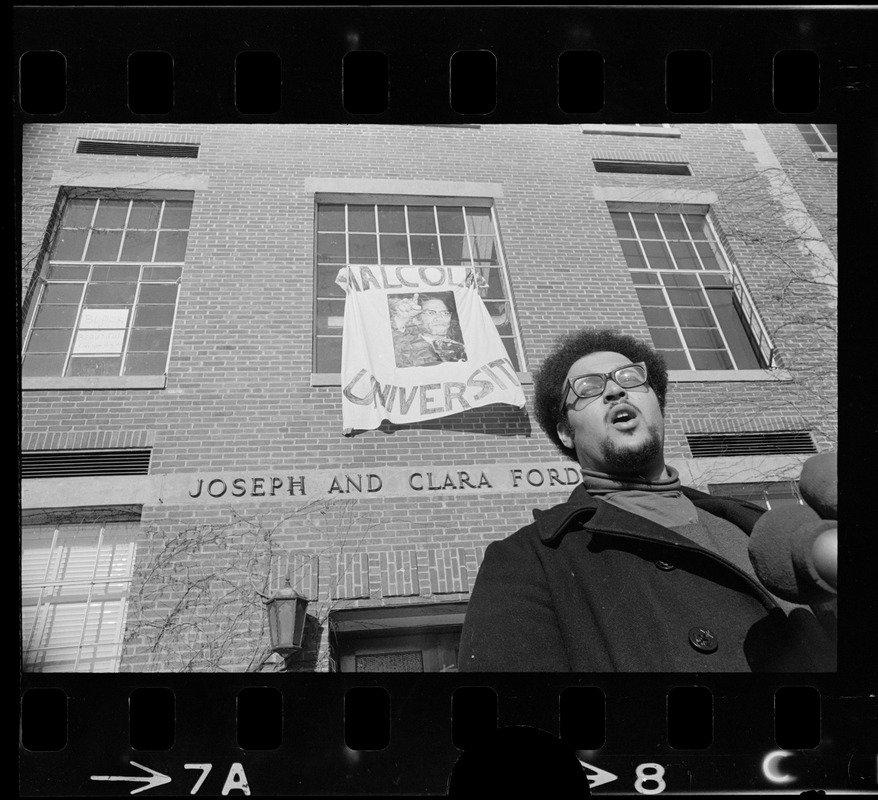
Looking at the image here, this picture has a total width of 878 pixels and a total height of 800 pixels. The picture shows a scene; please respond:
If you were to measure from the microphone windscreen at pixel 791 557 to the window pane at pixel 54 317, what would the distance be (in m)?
4.42

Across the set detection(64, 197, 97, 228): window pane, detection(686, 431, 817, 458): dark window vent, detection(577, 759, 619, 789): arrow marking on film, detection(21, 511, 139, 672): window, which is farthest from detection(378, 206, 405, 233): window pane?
detection(577, 759, 619, 789): arrow marking on film

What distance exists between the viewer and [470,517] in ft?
14.6

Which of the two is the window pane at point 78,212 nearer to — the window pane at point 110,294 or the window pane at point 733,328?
the window pane at point 110,294

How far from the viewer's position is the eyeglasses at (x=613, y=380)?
4285 mm

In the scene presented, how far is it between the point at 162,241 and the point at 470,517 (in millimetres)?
3046

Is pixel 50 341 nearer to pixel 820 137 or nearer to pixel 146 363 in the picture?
pixel 146 363

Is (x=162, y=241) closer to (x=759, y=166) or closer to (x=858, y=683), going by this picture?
(x=759, y=166)

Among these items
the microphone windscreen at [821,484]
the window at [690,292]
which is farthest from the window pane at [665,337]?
the microphone windscreen at [821,484]

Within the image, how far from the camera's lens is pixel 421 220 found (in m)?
5.24

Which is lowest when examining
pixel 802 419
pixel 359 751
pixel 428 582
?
pixel 359 751

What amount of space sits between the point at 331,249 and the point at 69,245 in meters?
1.88

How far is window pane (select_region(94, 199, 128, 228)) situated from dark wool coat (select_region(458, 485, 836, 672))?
391cm
